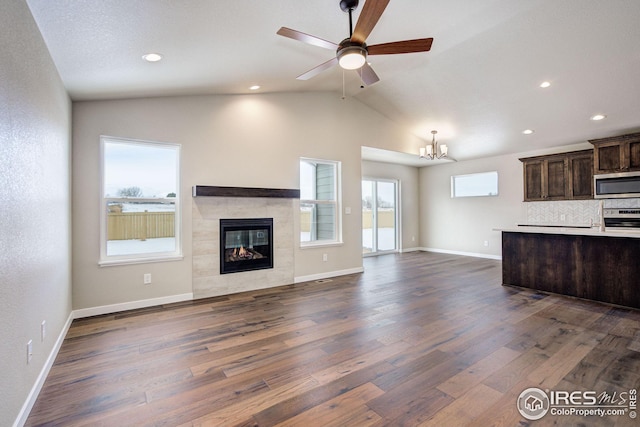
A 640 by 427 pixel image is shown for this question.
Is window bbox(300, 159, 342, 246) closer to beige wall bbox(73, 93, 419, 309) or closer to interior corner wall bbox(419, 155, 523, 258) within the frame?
beige wall bbox(73, 93, 419, 309)

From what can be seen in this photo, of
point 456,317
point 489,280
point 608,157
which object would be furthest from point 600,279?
point 608,157

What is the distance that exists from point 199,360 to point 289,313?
130 cm

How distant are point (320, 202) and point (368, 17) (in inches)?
143

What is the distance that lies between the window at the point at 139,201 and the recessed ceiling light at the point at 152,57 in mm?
1308

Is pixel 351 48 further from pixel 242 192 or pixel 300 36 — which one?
pixel 242 192

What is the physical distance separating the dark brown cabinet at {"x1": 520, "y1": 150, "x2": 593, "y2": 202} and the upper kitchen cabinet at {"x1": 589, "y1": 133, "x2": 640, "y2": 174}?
234 mm

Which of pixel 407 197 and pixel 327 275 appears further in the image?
pixel 407 197

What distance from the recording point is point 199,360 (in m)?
2.56

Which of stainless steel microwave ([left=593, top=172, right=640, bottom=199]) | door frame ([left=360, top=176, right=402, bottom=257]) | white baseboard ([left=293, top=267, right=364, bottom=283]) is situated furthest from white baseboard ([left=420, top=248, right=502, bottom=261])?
white baseboard ([left=293, top=267, right=364, bottom=283])

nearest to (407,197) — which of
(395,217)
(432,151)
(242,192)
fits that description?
(395,217)

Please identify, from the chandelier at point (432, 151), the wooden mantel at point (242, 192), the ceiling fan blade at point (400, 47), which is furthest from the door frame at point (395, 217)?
the ceiling fan blade at point (400, 47)

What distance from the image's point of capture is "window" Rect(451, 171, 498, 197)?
25.4ft

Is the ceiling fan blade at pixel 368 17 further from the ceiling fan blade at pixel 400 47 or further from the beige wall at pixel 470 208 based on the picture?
the beige wall at pixel 470 208

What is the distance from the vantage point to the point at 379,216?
8.63 m
